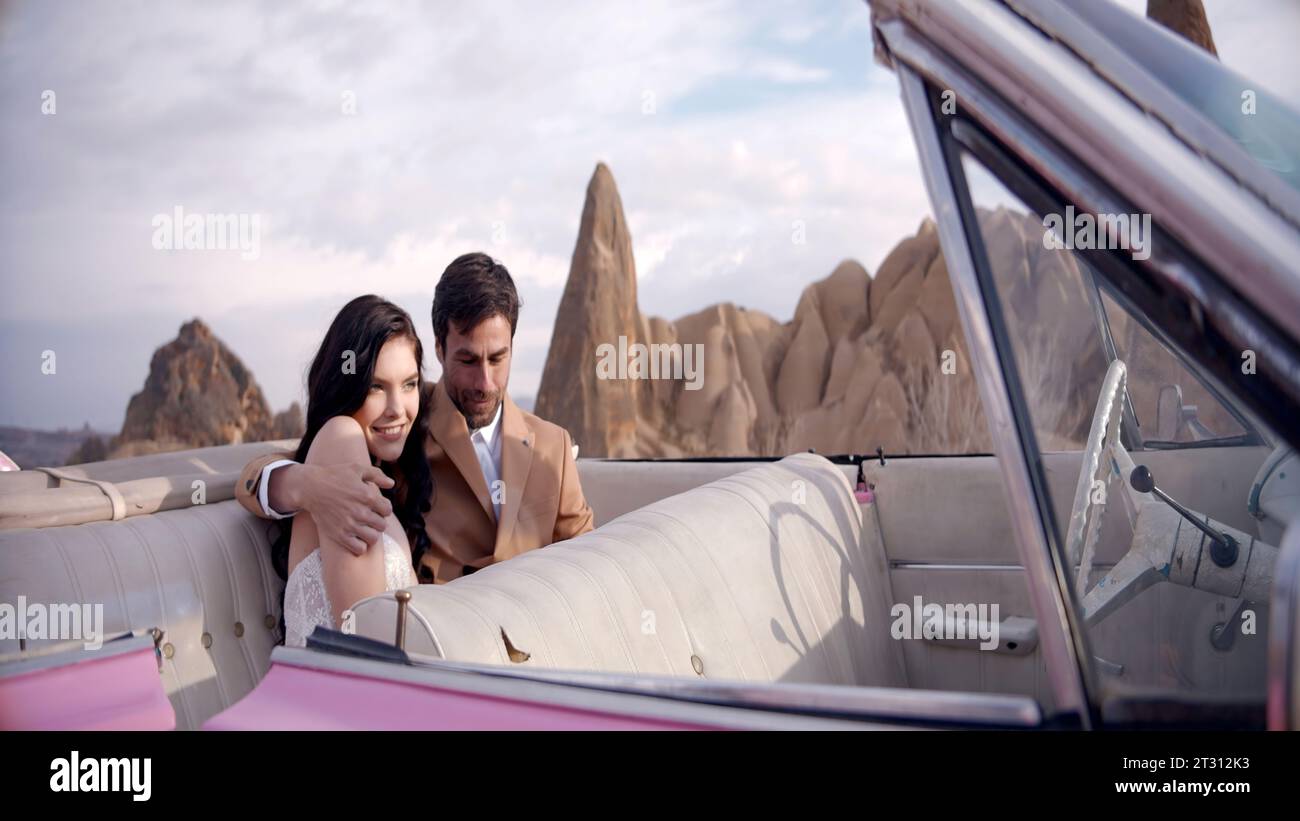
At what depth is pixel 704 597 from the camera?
185 cm

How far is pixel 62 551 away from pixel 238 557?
34 cm

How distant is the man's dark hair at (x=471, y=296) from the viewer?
2232 mm

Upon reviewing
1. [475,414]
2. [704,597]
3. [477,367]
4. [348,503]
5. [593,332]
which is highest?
[593,332]

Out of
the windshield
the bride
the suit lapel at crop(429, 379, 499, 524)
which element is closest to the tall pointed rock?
the suit lapel at crop(429, 379, 499, 524)

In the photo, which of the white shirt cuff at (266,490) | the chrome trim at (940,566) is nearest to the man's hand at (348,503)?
the white shirt cuff at (266,490)

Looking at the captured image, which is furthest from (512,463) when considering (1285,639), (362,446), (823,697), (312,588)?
(1285,639)

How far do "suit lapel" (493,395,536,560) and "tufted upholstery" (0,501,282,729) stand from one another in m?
0.52

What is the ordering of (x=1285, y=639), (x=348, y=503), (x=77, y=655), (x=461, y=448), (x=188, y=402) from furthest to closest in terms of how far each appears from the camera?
(x=188, y=402) → (x=461, y=448) → (x=348, y=503) → (x=77, y=655) → (x=1285, y=639)

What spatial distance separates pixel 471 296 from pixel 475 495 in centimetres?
47

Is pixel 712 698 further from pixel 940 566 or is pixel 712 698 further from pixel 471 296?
pixel 940 566

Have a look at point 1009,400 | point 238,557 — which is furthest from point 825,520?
point 1009,400

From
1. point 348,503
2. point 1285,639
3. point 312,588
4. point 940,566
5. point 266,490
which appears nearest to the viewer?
point 1285,639
